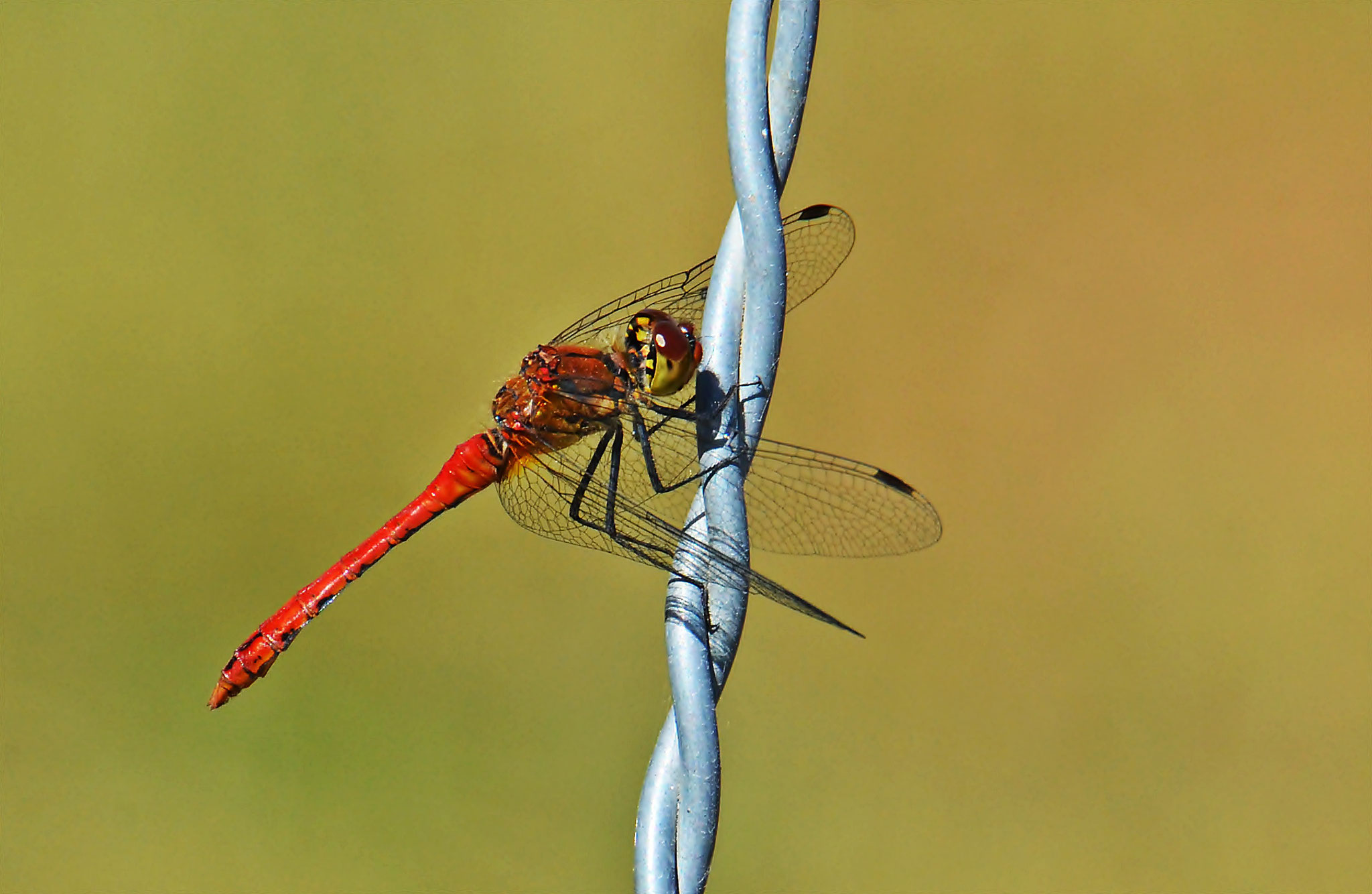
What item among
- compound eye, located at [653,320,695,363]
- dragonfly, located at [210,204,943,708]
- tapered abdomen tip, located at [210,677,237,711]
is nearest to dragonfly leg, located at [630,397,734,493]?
dragonfly, located at [210,204,943,708]

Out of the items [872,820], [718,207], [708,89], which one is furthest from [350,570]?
[708,89]

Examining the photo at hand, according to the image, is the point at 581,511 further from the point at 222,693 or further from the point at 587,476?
the point at 222,693

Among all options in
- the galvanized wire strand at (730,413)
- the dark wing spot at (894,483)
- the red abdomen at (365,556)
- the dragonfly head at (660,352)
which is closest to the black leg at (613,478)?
the dragonfly head at (660,352)

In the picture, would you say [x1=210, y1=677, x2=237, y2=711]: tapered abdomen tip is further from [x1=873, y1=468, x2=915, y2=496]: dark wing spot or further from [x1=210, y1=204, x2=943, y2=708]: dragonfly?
[x1=873, y1=468, x2=915, y2=496]: dark wing spot

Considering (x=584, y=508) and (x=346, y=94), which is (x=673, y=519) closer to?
(x=584, y=508)

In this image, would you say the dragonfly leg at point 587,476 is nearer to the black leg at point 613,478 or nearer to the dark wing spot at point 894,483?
the black leg at point 613,478

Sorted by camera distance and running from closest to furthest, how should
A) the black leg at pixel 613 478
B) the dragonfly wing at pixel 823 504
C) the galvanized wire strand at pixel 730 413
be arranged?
the galvanized wire strand at pixel 730 413 → the dragonfly wing at pixel 823 504 → the black leg at pixel 613 478

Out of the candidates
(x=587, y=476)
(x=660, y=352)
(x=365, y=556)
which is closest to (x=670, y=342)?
(x=660, y=352)

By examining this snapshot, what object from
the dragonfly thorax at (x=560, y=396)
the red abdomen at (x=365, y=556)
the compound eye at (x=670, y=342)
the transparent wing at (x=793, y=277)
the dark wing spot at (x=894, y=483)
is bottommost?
the red abdomen at (x=365, y=556)
